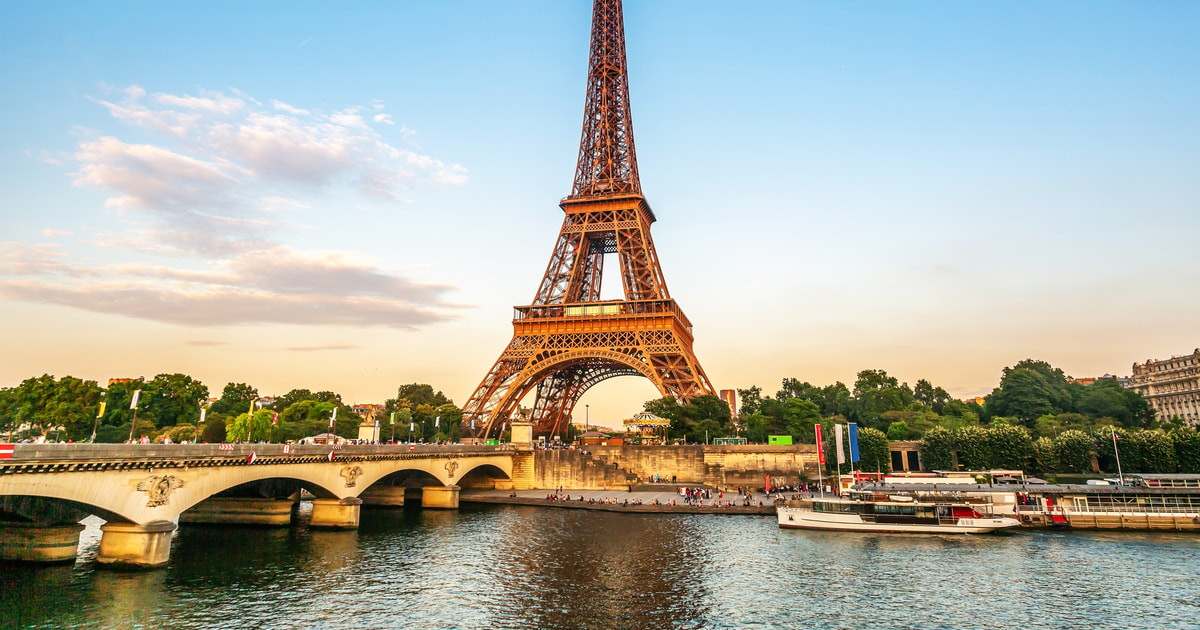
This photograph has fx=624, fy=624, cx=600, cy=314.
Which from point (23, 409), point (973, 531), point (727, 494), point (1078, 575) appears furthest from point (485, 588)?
point (23, 409)

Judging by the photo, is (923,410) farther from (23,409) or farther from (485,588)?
(23,409)

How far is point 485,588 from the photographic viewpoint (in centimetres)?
2708

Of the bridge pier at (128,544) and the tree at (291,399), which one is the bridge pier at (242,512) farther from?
the tree at (291,399)

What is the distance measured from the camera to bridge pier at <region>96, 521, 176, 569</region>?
27.5 metres

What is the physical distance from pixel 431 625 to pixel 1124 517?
47.6 m

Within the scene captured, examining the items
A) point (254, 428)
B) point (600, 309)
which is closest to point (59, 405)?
point (254, 428)

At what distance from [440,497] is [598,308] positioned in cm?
2801

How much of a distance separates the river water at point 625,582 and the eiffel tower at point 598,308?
2865 centimetres

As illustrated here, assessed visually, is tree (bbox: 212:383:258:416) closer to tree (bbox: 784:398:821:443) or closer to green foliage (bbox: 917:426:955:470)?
tree (bbox: 784:398:821:443)

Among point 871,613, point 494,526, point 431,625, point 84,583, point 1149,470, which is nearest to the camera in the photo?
point 431,625

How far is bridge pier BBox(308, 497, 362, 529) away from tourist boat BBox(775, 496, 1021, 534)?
3004 cm

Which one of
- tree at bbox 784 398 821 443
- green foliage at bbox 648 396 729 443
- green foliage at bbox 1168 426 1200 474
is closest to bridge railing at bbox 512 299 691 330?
green foliage at bbox 648 396 729 443

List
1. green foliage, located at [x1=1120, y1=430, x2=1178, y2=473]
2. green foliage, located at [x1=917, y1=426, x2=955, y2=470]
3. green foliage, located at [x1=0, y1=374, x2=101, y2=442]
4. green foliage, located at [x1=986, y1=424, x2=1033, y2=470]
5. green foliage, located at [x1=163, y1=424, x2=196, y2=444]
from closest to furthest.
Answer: green foliage, located at [x1=1120, y1=430, x2=1178, y2=473]
green foliage, located at [x1=986, y1=424, x2=1033, y2=470]
green foliage, located at [x1=917, y1=426, x2=955, y2=470]
green foliage, located at [x1=0, y1=374, x2=101, y2=442]
green foliage, located at [x1=163, y1=424, x2=196, y2=444]

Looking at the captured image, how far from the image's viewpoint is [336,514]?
4294 cm
